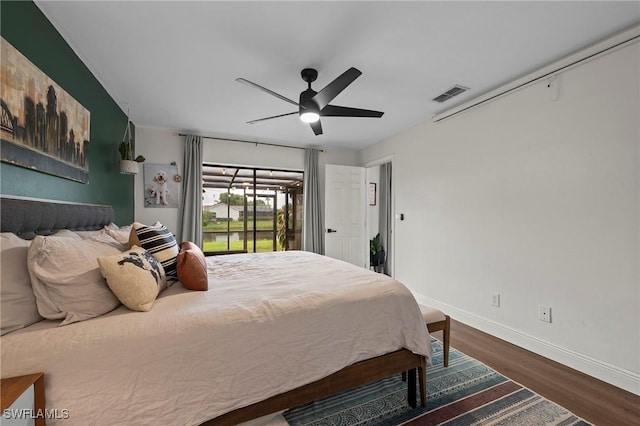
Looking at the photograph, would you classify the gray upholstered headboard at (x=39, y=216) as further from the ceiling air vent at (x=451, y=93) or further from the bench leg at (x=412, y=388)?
the ceiling air vent at (x=451, y=93)

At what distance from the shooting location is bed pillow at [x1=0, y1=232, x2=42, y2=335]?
41.6 inches

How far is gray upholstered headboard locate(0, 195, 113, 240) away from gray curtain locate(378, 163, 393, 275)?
483 centimetres

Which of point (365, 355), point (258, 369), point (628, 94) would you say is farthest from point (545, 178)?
point (258, 369)

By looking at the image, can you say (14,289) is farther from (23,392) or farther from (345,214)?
(345,214)

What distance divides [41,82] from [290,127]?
2674 millimetres

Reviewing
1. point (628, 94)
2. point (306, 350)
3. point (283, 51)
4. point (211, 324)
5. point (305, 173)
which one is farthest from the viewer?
point (305, 173)

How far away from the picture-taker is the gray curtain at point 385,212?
5.63 meters

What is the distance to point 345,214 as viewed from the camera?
489 cm

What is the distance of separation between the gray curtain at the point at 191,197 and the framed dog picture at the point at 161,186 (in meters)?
0.14

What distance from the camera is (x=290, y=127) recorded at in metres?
3.92

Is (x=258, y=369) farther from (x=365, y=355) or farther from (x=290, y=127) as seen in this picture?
(x=290, y=127)

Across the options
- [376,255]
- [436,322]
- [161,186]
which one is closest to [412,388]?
[436,322]

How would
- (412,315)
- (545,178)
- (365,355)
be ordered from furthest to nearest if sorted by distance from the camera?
(545,178)
(412,315)
(365,355)

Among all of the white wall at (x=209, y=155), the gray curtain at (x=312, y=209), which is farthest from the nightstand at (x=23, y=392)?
the gray curtain at (x=312, y=209)
